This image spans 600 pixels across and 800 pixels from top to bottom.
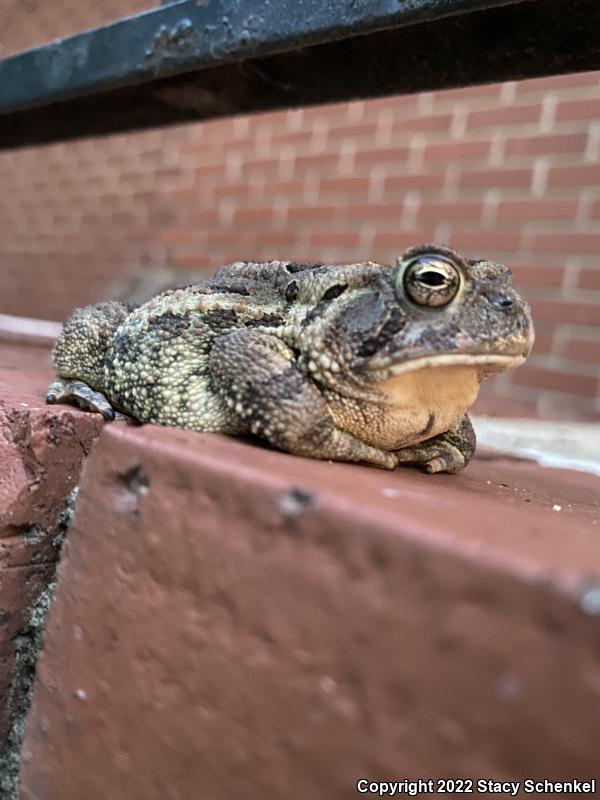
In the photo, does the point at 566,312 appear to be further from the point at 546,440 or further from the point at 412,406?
the point at 412,406

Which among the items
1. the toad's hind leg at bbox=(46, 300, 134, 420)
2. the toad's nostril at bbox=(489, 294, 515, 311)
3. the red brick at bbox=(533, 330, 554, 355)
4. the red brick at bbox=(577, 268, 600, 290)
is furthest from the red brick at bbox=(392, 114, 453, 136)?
the toad's nostril at bbox=(489, 294, 515, 311)

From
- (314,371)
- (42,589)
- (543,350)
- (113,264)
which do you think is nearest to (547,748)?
(314,371)

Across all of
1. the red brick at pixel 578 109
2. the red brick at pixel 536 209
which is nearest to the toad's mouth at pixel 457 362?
the red brick at pixel 536 209

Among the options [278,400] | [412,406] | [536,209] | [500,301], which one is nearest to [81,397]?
[278,400]

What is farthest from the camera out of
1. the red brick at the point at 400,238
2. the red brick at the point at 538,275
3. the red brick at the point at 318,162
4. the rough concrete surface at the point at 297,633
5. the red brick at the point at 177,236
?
the red brick at the point at 177,236

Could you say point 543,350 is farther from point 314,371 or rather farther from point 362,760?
point 362,760

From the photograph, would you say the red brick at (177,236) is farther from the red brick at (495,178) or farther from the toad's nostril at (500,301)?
the toad's nostril at (500,301)

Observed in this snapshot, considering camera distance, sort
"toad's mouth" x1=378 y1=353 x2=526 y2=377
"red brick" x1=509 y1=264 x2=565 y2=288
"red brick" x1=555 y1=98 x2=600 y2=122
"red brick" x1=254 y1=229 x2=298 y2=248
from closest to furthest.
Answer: "toad's mouth" x1=378 y1=353 x2=526 y2=377 → "red brick" x1=555 y1=98 x2=600 y2=122 → "red brick" x1=509 y1=264 x2=565 y2=288 → "red brick" x1=254 y1=229 x2=298 y2=248

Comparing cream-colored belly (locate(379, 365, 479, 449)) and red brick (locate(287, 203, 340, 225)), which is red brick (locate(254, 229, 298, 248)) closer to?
red brick (locate(287, 203, 340, 225))
